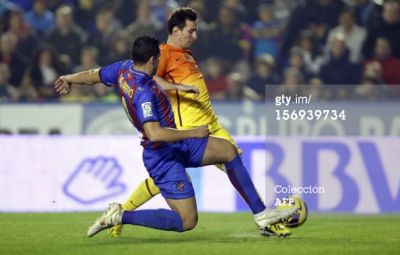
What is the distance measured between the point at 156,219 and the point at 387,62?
7.48 m

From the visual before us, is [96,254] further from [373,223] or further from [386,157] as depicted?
[386,157]

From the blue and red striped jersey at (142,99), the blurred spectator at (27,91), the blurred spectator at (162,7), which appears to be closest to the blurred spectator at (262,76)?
the blurred spectator at (162,7)

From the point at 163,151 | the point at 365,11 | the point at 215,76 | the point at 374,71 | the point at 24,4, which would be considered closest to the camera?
the point at 163,151

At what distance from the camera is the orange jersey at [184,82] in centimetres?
902

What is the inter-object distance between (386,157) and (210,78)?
3.79 meters

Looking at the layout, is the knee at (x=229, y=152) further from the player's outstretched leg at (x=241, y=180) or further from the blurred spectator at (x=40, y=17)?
the blurred spectator at (x=40, y=17)

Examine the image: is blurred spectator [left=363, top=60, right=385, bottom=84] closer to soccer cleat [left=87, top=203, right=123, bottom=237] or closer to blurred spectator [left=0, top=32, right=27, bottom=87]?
blurred spectator [left=0, top=32, right=27, bottom=87]

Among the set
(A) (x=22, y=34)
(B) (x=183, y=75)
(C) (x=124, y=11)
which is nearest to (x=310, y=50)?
(C) (x=124, y=11)

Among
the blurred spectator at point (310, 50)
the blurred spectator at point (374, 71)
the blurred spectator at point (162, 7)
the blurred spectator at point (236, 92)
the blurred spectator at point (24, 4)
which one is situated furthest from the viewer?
the blurred spectator at point (24, 4)

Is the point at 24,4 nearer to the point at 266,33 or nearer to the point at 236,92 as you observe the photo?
the point at 266,33

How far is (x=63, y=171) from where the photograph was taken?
1274 cm

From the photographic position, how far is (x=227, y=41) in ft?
51.1

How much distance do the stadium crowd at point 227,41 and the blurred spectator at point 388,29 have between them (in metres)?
0.02

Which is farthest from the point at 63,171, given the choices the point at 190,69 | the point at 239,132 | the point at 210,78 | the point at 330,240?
the point at 330,240
